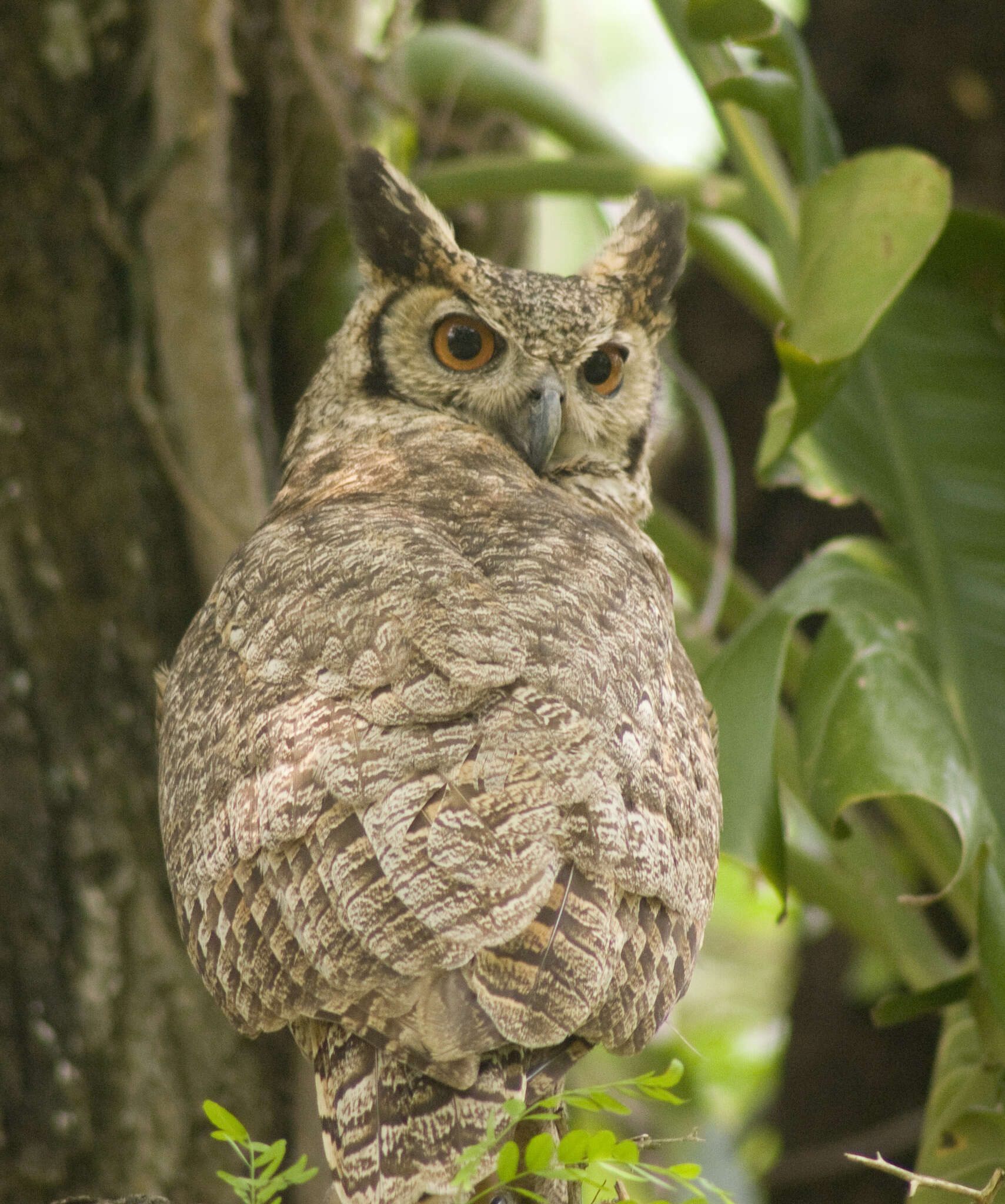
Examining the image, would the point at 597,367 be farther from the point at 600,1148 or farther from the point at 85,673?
the point at 600,1148

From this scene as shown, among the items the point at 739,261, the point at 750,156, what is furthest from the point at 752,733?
the point at 739,261

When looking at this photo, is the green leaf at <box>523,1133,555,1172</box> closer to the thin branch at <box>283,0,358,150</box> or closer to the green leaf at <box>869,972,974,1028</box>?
the green leaf at <box>869,972,974,1028</box>

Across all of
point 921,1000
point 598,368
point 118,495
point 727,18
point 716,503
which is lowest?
point 921,1000

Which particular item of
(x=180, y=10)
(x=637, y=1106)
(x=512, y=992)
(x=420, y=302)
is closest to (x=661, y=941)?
(x=512, y=992)

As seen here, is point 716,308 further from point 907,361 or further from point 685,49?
Result: point 685,49

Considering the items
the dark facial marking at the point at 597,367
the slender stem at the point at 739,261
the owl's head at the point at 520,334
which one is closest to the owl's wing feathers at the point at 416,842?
the owl's head at the point at 520,334

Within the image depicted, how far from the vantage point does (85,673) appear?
2.84 metres

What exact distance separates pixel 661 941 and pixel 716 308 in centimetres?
346

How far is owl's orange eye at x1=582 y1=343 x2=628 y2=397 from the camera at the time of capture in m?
2.48

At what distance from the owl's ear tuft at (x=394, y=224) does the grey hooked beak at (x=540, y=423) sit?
278mm

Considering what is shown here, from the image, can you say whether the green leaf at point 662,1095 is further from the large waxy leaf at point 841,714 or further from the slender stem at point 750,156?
the slender stem at point 750,156

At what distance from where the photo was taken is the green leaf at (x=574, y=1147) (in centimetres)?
127

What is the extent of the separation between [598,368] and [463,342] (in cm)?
26

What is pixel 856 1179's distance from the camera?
392 cm
